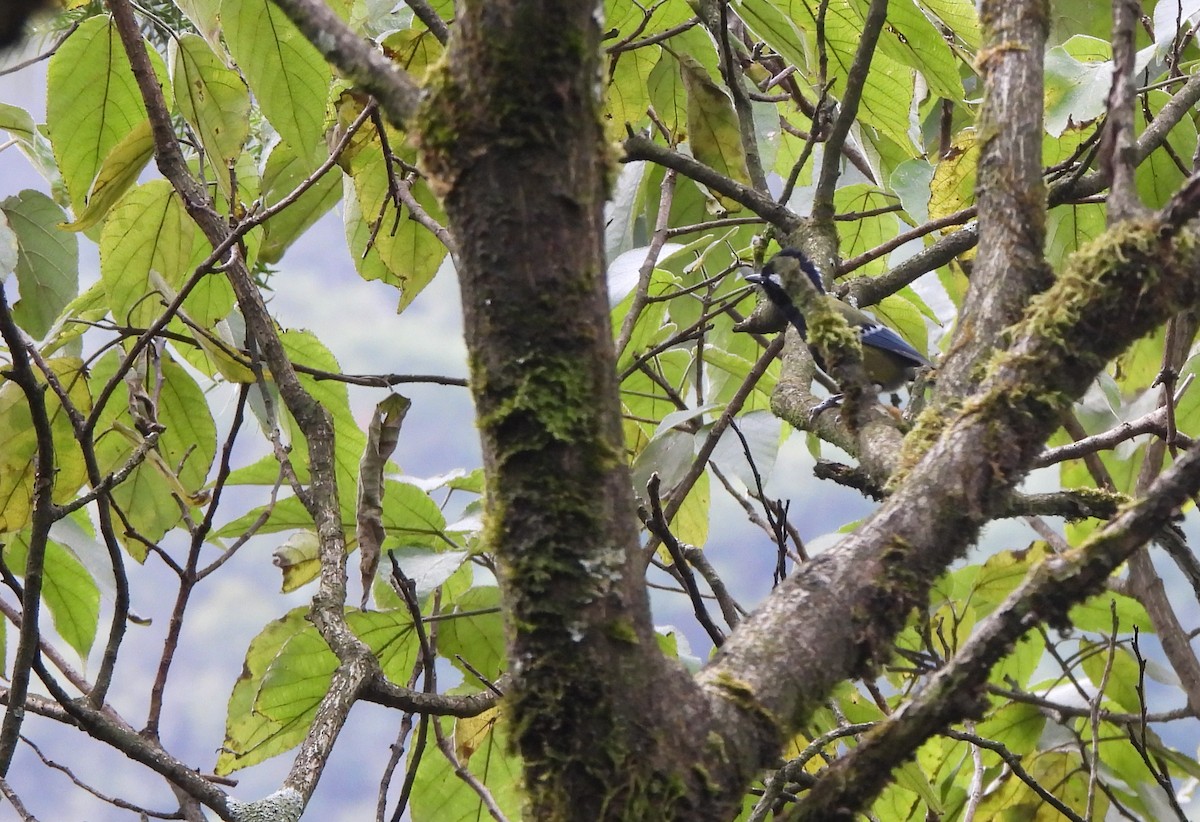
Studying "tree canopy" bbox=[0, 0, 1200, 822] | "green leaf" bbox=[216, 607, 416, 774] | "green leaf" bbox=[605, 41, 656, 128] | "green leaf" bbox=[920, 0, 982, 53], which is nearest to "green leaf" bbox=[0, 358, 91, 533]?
"tree canopy" bbox=[0, 0, 1200, 822]

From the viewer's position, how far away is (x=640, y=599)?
68cm

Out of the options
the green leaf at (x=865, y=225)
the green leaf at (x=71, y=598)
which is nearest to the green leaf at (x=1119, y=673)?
the green leaf at (x=865, y=225)

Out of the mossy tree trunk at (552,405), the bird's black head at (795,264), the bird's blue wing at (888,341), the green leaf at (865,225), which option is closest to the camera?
the mossy tree trunk at (552,405)

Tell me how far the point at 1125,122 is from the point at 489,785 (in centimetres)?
142

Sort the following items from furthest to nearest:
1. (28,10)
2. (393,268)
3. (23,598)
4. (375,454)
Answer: (393,268), (375,454), (23,598), (28,10)

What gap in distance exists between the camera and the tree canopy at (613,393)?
0.66 meters

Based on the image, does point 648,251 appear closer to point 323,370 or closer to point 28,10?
point 323,370

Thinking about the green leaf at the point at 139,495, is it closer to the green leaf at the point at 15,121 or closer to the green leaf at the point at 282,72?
the green leaf at the point at 15,121

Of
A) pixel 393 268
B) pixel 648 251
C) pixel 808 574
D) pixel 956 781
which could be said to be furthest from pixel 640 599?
pixel 956 781

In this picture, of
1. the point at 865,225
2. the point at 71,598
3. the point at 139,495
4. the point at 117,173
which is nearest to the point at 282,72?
the point at 117,173

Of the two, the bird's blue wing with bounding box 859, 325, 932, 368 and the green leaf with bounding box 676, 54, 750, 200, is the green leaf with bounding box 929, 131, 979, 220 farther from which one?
the bird's blue wing with bounding box 859, 325, 932, 368

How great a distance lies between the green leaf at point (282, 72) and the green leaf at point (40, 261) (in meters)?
0.54

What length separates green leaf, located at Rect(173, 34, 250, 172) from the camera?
5.16 ft

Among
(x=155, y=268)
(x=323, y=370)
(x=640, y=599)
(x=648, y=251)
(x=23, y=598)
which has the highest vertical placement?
(x=155, y=268)
